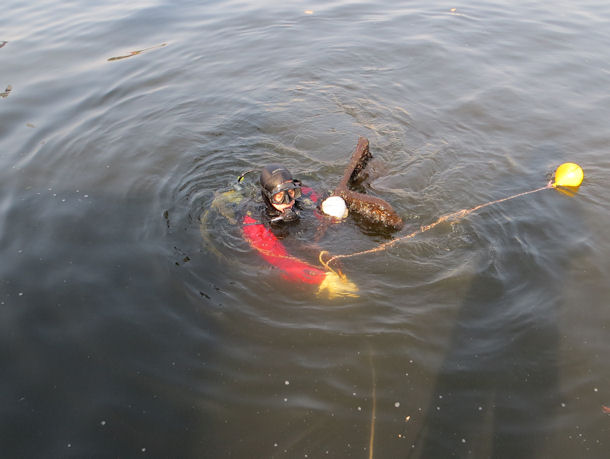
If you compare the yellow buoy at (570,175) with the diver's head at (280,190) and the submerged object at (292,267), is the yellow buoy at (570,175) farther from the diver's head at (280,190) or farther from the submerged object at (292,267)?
the diver's head at (280,190)

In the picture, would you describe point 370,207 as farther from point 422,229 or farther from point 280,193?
point 280,193

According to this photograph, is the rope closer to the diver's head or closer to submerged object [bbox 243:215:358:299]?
submerged object [bbox 243:215:358:299]

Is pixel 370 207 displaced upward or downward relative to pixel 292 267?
upward

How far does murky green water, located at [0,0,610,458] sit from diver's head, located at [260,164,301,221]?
0.32m

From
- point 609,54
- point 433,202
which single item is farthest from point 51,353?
point 609,54

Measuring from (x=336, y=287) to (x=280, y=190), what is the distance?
1.26 meters

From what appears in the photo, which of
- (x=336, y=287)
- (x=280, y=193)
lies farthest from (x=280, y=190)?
(x=336, y=287)

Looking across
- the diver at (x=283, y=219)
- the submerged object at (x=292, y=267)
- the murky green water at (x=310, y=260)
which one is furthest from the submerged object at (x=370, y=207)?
the submerged object at (x=292, y=267)

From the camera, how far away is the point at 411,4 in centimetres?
1277

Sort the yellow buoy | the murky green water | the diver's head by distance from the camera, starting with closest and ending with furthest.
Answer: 1. the murky green water
2. the diver's head
3. the yellow buoy

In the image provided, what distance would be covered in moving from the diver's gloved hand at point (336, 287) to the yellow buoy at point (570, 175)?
333cm

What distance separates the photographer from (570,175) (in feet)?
17.9

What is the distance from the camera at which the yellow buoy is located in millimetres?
5438

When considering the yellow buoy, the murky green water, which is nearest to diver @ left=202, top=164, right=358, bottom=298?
the murky green water
